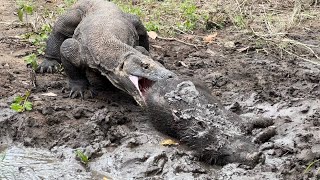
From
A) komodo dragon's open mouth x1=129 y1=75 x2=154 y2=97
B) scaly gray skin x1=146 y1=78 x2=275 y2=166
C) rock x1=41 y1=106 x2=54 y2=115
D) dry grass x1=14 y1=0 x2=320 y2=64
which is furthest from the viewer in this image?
dry grass x1=14 y1=0 x2=320 y2=64

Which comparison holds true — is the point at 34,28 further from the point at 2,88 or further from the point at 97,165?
the point at 97,165

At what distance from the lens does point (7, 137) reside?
Answer: 520 centimetres

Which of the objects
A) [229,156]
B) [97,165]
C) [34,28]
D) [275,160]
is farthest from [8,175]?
[34,28]

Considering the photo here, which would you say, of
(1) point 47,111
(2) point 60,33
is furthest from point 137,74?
(2) point 60,33

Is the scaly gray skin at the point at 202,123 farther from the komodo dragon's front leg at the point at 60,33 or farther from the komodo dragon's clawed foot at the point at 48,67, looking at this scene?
the komodo dragon's front leg at the point at 60,33

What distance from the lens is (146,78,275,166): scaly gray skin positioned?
4.36 meters

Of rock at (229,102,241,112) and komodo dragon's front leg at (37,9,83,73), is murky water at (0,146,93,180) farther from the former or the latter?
komodo dragon's front leg at (37,9,83,73)

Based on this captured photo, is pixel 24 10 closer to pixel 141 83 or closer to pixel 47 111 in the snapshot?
pixel 47 111

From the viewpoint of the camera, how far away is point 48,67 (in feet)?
21.8

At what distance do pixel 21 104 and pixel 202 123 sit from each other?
190cm

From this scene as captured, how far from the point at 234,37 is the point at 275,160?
11.2 feet

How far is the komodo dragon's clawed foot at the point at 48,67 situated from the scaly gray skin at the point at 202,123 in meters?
1.95

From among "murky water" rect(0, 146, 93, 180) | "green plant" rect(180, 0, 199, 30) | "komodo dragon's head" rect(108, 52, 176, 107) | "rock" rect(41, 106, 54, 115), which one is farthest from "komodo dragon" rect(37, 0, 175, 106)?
"green plant" rect(180, 0, 199, 30)

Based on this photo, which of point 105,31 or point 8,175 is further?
point 105,31
